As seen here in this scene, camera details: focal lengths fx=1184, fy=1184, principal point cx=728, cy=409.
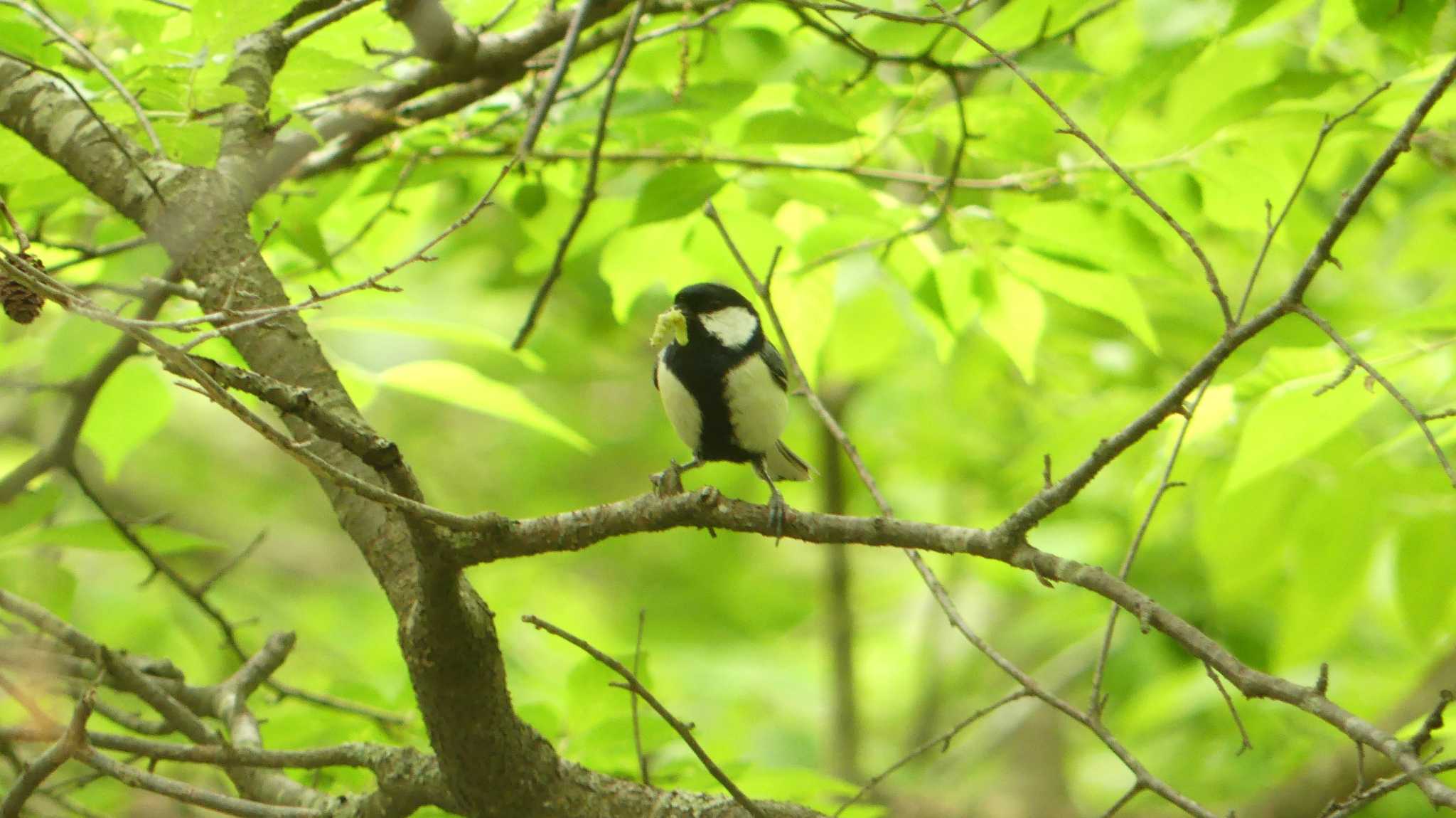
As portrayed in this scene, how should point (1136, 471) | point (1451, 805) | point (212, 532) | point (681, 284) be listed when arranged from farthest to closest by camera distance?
point (212, 532), point (1136, 471), point (681, 284), point (1451, 805)

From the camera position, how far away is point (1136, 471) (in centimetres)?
499

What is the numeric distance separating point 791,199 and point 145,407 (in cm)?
178

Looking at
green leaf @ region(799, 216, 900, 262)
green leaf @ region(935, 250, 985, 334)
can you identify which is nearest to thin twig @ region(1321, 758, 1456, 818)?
green leaf @ region(935, 250, 985, 334)

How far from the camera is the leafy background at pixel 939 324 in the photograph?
2.71 m

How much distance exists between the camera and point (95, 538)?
2.58m

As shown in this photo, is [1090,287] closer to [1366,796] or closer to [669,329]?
[669,329]

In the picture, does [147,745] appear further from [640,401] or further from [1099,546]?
[640,401]

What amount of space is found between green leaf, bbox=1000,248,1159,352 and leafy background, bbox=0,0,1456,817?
0.04 ft

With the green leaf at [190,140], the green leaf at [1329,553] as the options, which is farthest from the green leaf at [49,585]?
the green leaf at [1329,553]

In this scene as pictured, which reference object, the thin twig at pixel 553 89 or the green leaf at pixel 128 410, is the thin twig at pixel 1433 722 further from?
the green leaf at pixel 128 410

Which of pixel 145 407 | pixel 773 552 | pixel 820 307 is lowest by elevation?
pixel 145 407

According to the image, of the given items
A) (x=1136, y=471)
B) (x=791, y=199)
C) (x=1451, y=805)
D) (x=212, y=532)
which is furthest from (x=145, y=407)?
(x=212, y=532)

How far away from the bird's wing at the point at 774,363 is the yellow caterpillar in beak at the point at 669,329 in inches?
10.7

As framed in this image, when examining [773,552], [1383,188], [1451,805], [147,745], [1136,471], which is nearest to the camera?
[1451,805]
